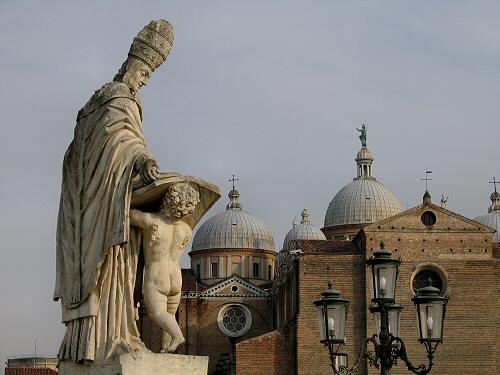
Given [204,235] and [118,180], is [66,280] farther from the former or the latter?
[204,235]

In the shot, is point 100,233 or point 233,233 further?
point 233,233

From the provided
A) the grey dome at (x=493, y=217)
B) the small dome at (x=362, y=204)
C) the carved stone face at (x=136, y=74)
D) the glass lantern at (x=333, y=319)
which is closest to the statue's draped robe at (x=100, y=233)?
the carved stone face at (x=136, y=74)

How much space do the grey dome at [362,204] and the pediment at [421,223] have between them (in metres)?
15.4

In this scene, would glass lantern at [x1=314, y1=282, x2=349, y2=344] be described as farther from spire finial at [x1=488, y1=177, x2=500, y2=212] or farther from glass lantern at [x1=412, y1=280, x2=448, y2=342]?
spire finial at [x1=488, y1=177, x2=500, y2=212]

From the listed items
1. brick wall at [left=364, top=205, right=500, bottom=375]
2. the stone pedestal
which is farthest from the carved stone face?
brick wall at [left=364, top=205, right=500, bottom=375]

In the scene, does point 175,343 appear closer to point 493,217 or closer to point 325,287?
point 325,287

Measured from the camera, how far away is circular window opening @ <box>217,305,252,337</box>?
62625 millimetres

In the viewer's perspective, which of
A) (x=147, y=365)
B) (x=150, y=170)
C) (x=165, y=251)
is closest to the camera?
(x=147, y=365)

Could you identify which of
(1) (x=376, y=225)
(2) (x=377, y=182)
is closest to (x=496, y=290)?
(1) (x=376, y=225)

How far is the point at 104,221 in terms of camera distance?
5203mm

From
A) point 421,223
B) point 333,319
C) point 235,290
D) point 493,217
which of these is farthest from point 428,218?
point 333,319

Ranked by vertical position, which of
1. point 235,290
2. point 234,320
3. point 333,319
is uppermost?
point 235,290

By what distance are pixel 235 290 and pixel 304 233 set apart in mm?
7442

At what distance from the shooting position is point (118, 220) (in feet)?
16.8
